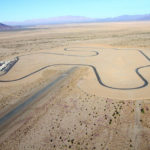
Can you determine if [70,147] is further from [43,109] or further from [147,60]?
[147,60]

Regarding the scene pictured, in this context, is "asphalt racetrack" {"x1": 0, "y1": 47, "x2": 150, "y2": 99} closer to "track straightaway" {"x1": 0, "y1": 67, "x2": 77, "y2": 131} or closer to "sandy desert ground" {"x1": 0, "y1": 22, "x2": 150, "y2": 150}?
"sandy desert ground" {"x1": 0, "y1": 22, "x2": 150, "y2": 150}

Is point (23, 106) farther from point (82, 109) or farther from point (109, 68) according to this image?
point (109, 68)

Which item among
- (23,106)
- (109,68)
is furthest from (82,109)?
(109,68)

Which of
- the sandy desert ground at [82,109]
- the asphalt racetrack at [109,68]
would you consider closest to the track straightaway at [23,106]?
the sandy desert ground at [82,109]

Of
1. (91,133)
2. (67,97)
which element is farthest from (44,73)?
(91,133)

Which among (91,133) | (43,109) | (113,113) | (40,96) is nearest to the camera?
(91,133)

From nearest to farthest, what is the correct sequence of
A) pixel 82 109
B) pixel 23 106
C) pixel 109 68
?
pixel 82 109, pixel 23 106, pixel 109 68

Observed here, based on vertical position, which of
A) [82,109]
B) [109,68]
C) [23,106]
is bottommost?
[109,68]

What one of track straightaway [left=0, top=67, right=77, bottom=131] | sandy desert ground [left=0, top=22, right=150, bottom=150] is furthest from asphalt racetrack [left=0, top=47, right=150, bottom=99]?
track straightaway [left=0, top=67, right=77, bottom=131]

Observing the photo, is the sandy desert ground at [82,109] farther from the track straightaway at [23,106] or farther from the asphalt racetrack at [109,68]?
the track straightaway at [23,106]

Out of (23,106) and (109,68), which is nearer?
(23,106)

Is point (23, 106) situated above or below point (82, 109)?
below
